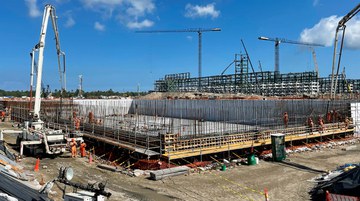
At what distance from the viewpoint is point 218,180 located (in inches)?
509

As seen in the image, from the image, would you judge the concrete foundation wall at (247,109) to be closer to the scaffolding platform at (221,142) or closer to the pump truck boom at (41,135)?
the scaffolding platform at (221,142)

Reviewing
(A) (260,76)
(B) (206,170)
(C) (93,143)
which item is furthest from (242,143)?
(A) (260,76)

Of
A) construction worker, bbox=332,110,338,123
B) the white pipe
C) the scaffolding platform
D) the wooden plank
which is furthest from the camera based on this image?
Result: construction worker, bbox=332,110,338,123

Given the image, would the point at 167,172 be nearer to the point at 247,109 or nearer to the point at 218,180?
the point at 218,180

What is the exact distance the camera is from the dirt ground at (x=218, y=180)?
1083cm

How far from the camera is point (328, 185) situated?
9805 mm

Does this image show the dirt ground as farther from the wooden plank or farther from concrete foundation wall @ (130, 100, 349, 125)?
concrete foundation wall @ (130, 100, 349, 125)

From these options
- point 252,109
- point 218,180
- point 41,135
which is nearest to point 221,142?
point 218,180

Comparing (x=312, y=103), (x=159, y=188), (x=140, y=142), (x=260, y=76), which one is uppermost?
(x=260, y=76)

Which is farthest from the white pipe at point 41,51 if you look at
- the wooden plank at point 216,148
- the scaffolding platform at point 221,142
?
the wooden plank at point 216,148

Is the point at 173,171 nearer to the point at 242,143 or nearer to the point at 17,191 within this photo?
the point at 242,143

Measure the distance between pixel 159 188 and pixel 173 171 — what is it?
1.77 m

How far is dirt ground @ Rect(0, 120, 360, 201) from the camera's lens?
10.8 m

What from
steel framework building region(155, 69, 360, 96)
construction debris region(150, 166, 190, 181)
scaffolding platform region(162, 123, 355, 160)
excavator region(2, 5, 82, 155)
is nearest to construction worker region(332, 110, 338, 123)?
scaffolding platform region(162, 123, 355, 160)
